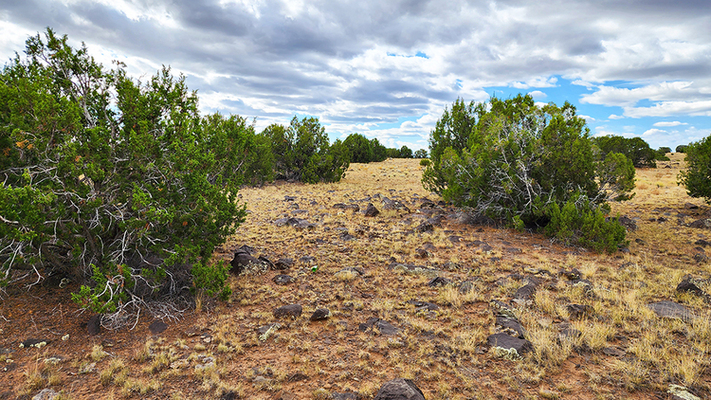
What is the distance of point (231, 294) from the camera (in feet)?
20.9

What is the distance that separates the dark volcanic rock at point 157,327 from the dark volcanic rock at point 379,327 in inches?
114

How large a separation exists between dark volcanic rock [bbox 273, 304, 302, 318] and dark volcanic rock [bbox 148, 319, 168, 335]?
1.61 metres

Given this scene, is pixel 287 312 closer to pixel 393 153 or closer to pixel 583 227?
pixel 583 227

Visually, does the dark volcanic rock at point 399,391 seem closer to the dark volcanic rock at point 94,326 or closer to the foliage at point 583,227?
the dark volcanic rock at point 94,326

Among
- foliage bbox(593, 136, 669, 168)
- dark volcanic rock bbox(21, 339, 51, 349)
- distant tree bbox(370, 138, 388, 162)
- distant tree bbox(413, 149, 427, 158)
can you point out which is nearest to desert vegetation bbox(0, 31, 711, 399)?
dark volcanic rock bbox(21, 339, 51, 349)

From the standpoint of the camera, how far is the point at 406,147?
49875mm

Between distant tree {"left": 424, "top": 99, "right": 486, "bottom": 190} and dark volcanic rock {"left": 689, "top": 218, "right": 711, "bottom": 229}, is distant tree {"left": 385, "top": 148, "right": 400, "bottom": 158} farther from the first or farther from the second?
dark volcanic rock {"left": 689, "top": 218, "right": 711, "bottom": 229}

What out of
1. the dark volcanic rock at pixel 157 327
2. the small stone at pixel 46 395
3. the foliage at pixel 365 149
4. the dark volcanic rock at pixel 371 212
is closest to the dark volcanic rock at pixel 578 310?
the dark volcanic rock at pixel 157 327

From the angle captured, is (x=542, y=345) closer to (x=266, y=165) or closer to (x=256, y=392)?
(x=256, y=392)

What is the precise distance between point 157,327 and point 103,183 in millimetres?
2268

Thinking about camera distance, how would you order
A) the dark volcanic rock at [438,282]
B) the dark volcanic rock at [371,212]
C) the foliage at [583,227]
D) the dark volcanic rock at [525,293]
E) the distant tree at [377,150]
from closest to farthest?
the dark volcanic rock at [525,293]
the dark volcanic rock at [438,282]
the foliage at [583,227]
the dark volcanic rock at [371,212]
the distant tree at [377,150]

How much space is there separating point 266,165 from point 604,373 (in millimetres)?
18824

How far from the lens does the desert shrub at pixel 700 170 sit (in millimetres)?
12891

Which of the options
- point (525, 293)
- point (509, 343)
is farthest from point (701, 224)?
point (509, 343)
